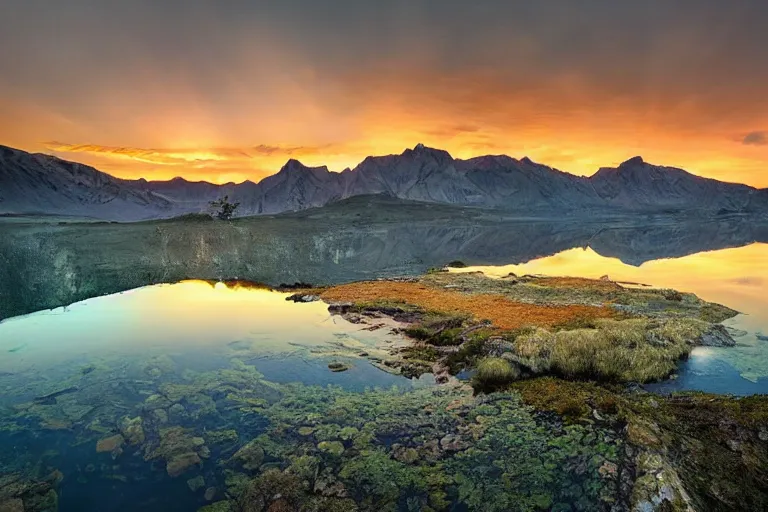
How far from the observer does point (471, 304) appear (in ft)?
107

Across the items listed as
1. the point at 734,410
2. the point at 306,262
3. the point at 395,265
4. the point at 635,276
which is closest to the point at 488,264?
the point at 395,265

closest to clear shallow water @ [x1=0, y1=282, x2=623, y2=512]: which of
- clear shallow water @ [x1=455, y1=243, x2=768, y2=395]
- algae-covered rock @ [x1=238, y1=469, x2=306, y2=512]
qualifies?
algae-covered rock @ [x1=238, y1=469, x2=306, y2=512]

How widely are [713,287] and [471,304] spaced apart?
2924cm

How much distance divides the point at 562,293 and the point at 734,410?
79.2ft

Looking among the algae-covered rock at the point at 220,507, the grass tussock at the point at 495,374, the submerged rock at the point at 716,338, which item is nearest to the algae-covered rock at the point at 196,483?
the algae-covered rock at the point at 220,507

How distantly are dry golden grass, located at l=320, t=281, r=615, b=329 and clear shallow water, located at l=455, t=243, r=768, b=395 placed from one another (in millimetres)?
7358

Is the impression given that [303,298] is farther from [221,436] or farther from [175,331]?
[221,436]

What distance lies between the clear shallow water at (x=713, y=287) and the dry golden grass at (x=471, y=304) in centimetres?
Result: 736

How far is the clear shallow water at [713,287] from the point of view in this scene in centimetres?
1830

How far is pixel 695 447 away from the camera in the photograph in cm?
1180

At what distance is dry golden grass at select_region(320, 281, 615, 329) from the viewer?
2759 cm

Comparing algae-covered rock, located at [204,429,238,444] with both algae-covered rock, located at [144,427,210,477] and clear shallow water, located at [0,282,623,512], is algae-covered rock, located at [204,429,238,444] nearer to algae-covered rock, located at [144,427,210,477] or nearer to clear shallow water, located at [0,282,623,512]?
clear shallow water, located at [0,282,623,512]

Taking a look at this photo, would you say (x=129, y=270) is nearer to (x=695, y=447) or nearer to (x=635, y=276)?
(x=695, y=447)

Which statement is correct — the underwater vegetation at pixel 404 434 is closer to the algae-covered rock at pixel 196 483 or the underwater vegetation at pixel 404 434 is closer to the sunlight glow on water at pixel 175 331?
the algae-covered rock at pixel 196 483
